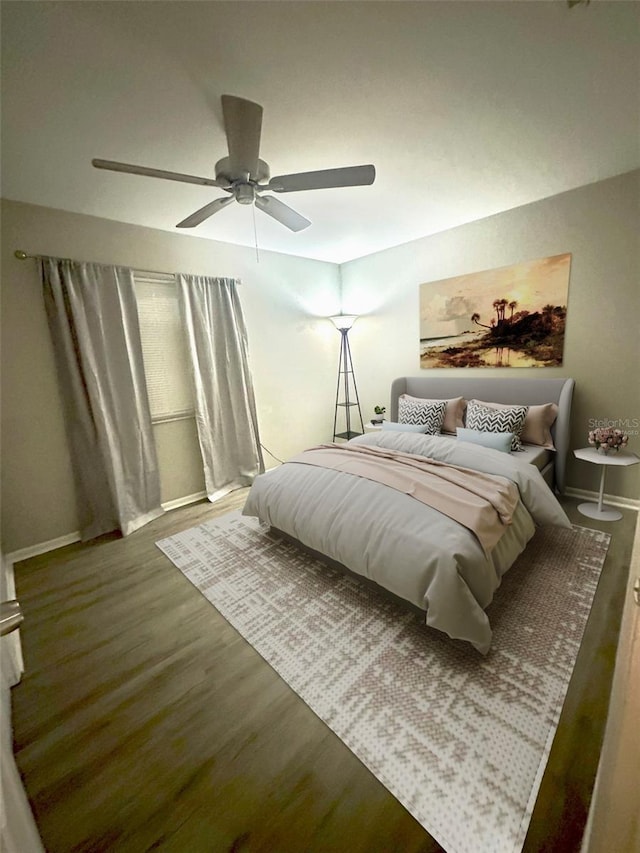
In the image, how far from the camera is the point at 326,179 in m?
1.61

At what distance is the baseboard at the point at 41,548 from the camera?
2.52 m

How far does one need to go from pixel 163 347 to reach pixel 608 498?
13.7 ft

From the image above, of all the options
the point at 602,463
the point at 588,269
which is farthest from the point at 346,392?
the point at 602,463

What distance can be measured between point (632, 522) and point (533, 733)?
2082 mm

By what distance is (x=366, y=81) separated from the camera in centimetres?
146

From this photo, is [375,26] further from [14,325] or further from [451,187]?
[14,325]

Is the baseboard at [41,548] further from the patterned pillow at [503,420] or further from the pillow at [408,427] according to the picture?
the patterned pillow at [503,420]

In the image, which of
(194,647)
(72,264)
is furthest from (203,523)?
(72,264)

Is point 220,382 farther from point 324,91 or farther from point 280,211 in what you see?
point 324,91

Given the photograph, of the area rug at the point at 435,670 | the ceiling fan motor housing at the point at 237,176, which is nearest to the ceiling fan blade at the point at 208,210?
the ceiling fan motor housing at the point at 237,176

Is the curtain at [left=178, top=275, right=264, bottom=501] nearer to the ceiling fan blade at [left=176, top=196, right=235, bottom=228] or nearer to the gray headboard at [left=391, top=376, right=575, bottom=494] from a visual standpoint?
the ceiling fan blade at [left=176, top=196, right=235, bottom=228]

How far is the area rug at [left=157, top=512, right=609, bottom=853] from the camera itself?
3.62 ft

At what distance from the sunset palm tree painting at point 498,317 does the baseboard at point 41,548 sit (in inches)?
150

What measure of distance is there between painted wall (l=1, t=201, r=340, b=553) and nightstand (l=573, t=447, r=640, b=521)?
293 cm
